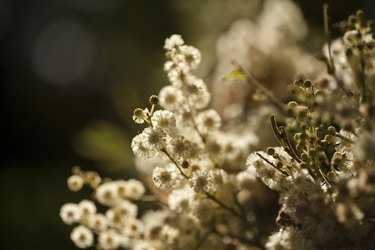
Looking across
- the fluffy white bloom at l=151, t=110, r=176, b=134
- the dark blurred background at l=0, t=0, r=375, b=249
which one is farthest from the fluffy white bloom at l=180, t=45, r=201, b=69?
the dark blurred background at l=0, t=0, r=375, b=249

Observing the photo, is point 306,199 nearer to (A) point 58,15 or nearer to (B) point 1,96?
(B) point 1,96

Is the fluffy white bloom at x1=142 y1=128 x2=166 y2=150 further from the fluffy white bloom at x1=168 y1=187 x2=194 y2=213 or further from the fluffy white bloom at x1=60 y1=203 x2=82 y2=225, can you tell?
the fluffy white bloom at x1=60 y1=203 x2=82 y2=225

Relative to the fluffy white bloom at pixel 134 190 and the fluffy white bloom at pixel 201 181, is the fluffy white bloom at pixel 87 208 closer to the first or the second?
the fluffy white bloom at pixel 134 190

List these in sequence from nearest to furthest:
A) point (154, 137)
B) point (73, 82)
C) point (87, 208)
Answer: point (154, 137)
point (87, 208)
point (73, 82)

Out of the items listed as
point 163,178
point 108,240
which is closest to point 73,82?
point 108,240

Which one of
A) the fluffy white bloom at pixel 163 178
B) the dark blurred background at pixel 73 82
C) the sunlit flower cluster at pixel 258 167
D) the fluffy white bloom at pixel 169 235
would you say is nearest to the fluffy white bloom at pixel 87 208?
the sunlit flower cluster at pixel 258 167

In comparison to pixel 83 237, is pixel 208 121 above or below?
above

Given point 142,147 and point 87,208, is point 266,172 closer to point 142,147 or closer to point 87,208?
point 142,147
